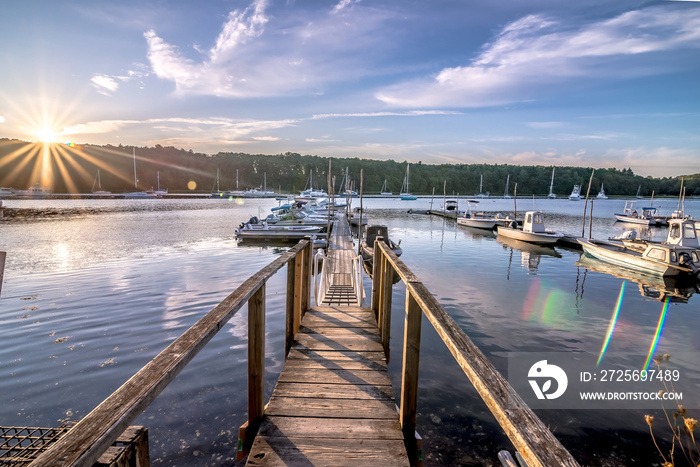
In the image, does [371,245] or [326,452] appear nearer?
[326,452]

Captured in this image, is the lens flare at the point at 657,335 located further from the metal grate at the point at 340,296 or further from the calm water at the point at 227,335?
the metal grate at the point at 340,296

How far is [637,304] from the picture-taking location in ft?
42.0

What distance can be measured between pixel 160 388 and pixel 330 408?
212cm

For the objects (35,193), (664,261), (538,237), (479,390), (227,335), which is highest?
(479,390)

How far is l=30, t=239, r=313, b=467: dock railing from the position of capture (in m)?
1.01

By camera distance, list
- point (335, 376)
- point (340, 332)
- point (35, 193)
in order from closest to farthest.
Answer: point (335, 376)
point (340, 332)
point (35, 193)

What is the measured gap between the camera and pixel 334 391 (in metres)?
3.52

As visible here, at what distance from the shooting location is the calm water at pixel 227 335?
5359mm

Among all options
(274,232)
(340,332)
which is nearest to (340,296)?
(340,332)

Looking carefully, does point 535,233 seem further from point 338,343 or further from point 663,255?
point 338,343

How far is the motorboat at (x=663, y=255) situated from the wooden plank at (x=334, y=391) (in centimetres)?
1871

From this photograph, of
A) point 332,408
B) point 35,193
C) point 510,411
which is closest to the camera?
point 510,411

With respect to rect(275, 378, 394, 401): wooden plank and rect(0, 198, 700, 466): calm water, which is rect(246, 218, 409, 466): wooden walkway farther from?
rect(0, 198, 700, 466): calm water

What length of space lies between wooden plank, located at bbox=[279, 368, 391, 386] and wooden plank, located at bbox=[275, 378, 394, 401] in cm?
6
